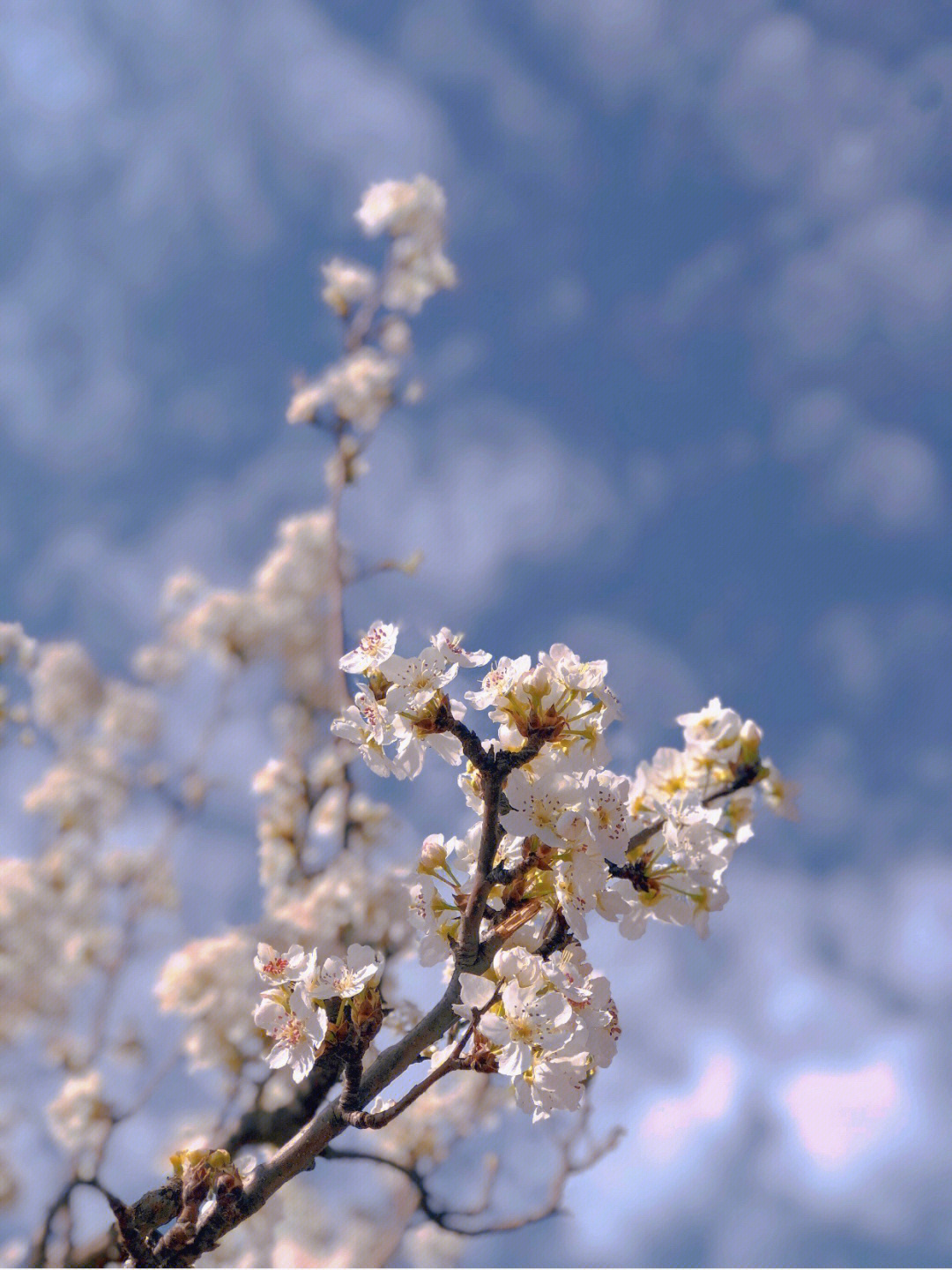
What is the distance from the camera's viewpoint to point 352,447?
19.4 feet

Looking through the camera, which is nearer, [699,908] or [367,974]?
[367,974]

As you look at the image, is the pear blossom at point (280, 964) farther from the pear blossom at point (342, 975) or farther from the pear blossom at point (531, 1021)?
the pear blossom at point (531, 1021)

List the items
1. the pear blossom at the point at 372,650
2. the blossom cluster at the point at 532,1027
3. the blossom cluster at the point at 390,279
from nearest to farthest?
1. the blossom cluster at the point at 532,1027
2. the pear blossom at the point at 372,650
3. the blossom cluster at the point at 390,279

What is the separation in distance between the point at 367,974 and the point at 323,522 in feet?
28.5

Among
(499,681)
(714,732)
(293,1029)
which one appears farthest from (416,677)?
(714,732)

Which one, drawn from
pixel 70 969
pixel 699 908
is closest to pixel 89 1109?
pixel 70 969

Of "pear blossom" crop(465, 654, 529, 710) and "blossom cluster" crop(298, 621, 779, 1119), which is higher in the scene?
"pear blossom" crop(465, 654, 529, 710)

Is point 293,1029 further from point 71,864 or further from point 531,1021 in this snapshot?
point 71,864

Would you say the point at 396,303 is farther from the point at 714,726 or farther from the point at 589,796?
the point at 589,796

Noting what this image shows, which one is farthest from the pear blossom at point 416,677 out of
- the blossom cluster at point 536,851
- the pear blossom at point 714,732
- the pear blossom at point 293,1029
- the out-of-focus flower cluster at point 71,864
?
the out-of-focus flower cluster at point 71,864

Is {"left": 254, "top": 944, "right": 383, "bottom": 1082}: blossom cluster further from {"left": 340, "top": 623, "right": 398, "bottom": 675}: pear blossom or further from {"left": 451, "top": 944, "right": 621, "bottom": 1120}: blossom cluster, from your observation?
{"left": 340, "top": 623, "right": 398, "bottom": 675}: pear blossom

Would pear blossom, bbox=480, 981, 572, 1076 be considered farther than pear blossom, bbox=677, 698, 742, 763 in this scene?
No

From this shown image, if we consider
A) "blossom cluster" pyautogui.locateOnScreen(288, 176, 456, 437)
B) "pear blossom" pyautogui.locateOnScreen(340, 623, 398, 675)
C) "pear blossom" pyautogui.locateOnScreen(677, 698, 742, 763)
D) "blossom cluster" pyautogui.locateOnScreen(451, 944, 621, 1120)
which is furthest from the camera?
"blossom cluster" pyautogui.locateOnScreen(288, 176, 456, 437)

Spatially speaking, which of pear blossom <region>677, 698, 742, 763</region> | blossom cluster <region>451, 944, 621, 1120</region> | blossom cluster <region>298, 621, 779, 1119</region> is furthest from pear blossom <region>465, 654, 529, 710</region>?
pear blossom <region>677, 698, 742, 763</region>
